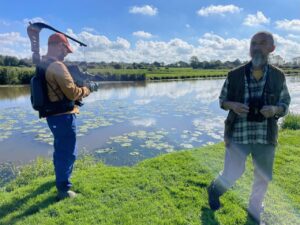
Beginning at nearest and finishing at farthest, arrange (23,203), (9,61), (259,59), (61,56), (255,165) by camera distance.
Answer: (259,59) < (255,165) < (61,56) < (23,203) < (9,61)

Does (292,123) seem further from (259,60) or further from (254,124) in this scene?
(259,60)

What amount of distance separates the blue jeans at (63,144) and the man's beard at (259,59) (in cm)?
207

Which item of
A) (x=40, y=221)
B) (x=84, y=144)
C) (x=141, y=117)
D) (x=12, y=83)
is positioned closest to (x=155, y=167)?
(x=40, y=221)

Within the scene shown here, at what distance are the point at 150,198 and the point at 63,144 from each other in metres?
1.25

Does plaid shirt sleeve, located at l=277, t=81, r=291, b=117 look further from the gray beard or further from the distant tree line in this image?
the distant tree line

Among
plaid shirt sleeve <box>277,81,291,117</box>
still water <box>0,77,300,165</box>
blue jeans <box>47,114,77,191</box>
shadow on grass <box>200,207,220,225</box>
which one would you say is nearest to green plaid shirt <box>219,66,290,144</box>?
plaid shirt sleeve <box>277,81,291,117</box>

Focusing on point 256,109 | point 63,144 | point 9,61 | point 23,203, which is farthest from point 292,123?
point 9,61

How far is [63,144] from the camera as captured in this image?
128 inches

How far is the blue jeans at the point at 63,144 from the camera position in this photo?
3.19 m

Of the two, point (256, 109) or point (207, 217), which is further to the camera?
point (207, 217)

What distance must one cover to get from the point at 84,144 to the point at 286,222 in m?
5.93

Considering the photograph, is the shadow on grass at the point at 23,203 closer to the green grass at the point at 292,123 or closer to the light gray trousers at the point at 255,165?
the light gray trousers at the point at 255,165

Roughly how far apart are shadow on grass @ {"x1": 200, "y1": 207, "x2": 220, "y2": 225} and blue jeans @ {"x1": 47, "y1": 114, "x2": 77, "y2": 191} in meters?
1.65

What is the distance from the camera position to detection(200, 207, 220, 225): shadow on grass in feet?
9.79
